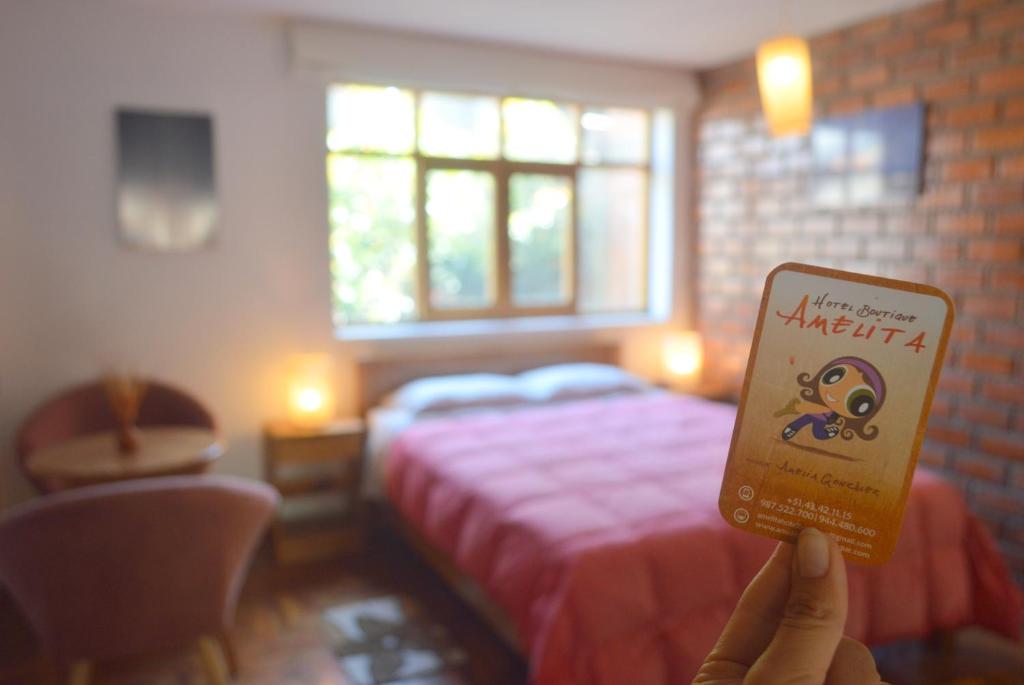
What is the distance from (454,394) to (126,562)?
1.90 m

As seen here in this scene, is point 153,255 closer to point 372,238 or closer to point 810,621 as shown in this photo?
point 372,238

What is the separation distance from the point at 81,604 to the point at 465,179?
2.83m

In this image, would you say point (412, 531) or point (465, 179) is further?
point (465, 179)

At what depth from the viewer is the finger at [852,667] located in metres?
0.63

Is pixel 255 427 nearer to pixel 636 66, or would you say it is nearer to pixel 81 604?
pixel 81 604

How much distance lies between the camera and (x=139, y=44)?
3.21m

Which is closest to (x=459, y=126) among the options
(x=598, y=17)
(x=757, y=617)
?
(x=598, y=17)

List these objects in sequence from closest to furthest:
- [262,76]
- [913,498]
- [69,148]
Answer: [913,498] < [69,148] < [262,76]

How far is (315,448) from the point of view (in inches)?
134

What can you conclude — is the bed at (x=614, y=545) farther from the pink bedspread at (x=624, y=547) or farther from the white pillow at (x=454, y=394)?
the white pillow at (x=454, y=394)

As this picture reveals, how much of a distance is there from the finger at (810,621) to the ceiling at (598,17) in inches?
120

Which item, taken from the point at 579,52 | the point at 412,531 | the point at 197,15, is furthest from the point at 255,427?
the point at 579,52

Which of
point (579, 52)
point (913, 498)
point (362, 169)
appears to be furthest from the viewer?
point (579, 52)

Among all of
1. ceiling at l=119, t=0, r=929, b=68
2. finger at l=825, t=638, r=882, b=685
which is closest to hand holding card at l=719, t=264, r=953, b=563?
finger at l=825, t=638, r=882, b=685
